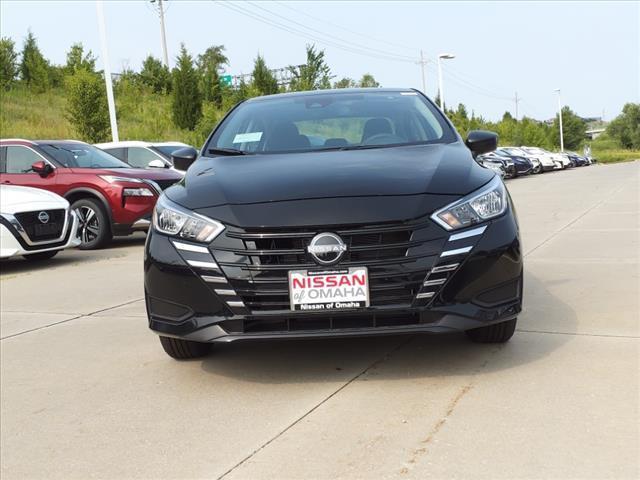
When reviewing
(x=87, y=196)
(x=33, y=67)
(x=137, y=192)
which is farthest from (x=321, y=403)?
(x=33, y=67)

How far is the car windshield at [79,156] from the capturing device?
10750 mm

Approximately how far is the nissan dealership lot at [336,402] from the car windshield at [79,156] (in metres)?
5.65

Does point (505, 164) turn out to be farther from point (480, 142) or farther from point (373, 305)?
point (373, 305)

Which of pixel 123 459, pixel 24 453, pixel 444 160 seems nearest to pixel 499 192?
pixel 444 160

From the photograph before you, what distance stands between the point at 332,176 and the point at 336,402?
108 cm

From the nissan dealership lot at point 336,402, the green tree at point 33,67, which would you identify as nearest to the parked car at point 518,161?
the green tree at point 33,67

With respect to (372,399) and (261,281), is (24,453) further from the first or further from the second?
(372,399)

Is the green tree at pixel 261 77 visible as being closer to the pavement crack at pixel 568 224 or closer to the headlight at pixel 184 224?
the pavement crack at pixel 568 224

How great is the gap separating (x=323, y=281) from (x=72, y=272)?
561 cm

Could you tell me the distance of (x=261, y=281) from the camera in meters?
3.34

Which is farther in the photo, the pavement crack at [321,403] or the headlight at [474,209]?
the headlight at [474,209]

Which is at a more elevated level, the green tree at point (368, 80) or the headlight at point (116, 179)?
the green tree at point (368, 80)

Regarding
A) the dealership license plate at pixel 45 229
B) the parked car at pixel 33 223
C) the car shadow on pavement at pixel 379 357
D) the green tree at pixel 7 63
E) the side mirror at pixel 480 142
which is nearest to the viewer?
the car shadow on pavement at pixel 379 357

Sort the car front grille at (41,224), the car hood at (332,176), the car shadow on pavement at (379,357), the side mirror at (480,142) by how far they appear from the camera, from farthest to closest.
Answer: the car front grille at (41,224), the side mirror at (480,142), the car shadow on pavement at (379,357), the car hood at (332,176)
